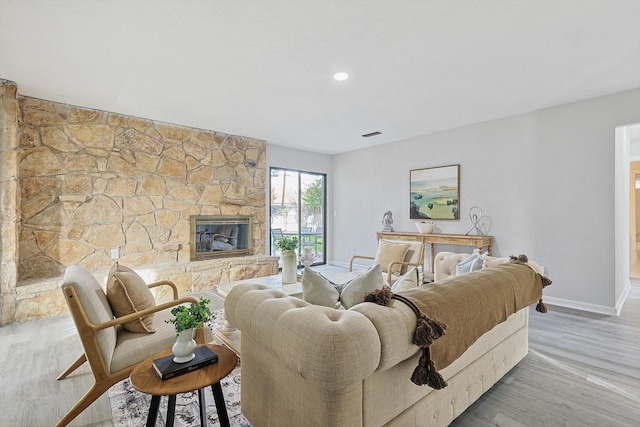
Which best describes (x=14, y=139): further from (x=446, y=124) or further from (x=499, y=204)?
(x=499, y=204)

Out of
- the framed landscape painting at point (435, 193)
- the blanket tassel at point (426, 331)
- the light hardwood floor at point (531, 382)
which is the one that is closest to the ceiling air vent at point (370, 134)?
the framed landscape painting at point (435, 193)

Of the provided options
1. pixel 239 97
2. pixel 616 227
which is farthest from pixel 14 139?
pixel 616 227

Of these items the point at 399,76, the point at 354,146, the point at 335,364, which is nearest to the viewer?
the point at 335,364

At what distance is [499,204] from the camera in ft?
15.0

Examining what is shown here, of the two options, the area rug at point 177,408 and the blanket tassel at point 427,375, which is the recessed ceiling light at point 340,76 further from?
the area rug at point 177,408

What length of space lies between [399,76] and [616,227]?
312cm

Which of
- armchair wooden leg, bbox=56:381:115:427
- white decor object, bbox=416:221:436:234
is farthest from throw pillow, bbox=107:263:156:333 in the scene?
white decor object, bbox=416:221:436:234

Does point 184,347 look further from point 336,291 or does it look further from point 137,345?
point 336,291

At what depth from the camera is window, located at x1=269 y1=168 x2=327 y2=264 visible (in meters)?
6.37

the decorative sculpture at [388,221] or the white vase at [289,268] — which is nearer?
Answer: the white vase at [289,268]

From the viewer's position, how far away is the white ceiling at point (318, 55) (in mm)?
2166

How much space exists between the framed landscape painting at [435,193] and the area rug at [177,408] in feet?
13.8

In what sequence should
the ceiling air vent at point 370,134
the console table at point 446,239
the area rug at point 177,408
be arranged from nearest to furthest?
the area rug at point 177,408 → the console table at point 446,239 → the ceiling air vent at point 370,134

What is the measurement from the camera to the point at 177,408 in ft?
6.19
